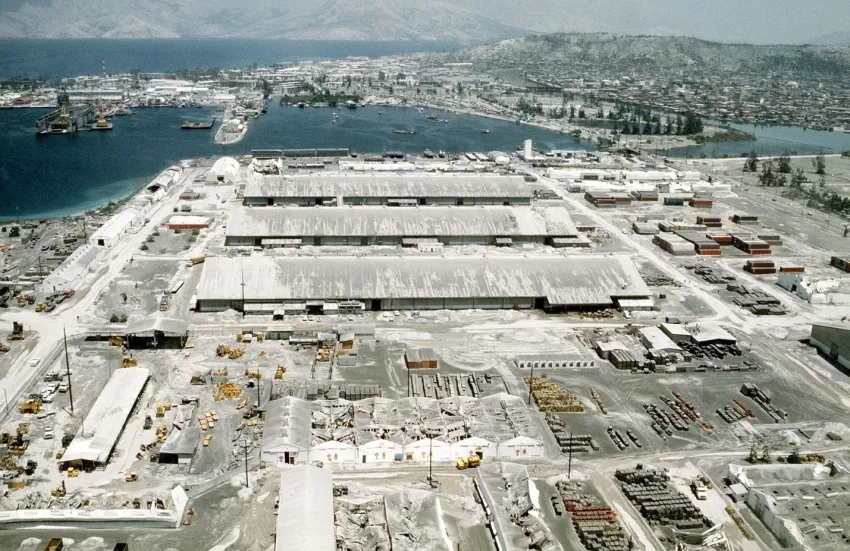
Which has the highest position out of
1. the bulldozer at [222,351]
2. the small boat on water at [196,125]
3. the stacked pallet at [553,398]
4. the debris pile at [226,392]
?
the small boat on water at [196,125]

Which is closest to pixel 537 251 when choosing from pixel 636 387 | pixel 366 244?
pixel 366 244

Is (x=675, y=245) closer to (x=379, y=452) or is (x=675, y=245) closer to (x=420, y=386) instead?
(x=420, y=386)

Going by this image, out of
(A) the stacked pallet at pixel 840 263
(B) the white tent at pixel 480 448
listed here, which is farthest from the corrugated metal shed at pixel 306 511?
(A) the stacked pallet at pixel 840 263

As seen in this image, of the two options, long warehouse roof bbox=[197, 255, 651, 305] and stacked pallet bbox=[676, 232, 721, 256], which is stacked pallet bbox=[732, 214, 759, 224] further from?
long warehouse roof bbox=[197, 255, 651, 305]

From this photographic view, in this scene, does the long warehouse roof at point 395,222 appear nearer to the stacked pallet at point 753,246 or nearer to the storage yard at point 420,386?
the storage yard at point 420,386

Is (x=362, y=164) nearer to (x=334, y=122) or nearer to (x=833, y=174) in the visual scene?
(x=334, y=122)

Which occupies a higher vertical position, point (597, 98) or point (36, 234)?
point (597, 98)
